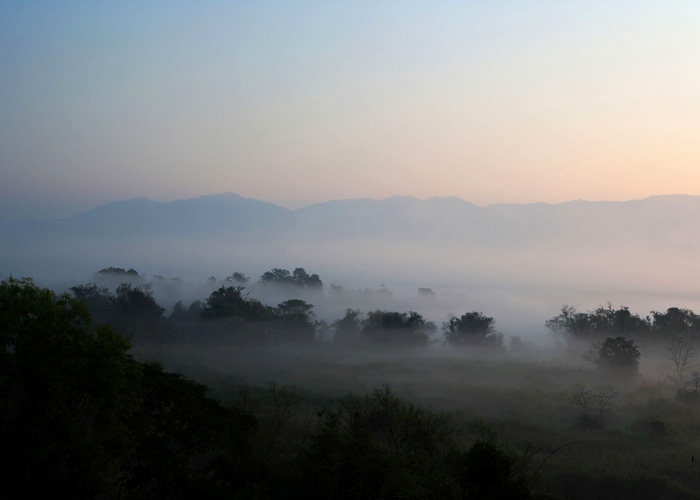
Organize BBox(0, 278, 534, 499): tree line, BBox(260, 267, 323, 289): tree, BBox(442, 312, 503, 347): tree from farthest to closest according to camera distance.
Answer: BBox(260, 267, 323, 289): tree < BBox(442, 312, 503, 347): tree < BBox(0, 278, 534, 499): tree line

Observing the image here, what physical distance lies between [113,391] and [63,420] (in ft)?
7.02

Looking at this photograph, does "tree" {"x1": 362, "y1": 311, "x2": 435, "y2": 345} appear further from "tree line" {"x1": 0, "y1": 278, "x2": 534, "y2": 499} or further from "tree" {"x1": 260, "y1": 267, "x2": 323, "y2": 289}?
"tree" {"x1": 260, "y1": 267, "x2": 323, "y2": 289}

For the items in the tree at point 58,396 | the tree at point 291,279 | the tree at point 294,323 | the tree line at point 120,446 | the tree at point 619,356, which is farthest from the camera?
the tree at point 291,279

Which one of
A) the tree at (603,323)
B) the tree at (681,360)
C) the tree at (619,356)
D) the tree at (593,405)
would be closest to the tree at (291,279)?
the tree at (603,323)

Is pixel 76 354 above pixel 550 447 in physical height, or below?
above

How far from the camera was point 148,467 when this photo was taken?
2075cm

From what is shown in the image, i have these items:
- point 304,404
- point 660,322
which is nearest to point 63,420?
point 304,404

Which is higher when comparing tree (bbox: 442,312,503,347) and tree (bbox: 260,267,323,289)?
tree (bbox: 260,267,323,289)

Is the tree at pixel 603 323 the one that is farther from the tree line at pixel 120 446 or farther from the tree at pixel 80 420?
the tree at pixel 80 420

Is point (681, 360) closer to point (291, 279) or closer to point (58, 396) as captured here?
point (58, 396)

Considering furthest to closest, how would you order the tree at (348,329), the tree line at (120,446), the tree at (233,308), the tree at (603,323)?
the tree at (348,329) → the tree at (233,308) → the tree at (603,323) → the tree line at (120,446)

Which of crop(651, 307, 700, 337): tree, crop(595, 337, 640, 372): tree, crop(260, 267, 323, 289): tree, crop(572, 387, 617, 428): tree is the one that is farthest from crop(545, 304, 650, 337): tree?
crop(260, 267, 323, 289): tree

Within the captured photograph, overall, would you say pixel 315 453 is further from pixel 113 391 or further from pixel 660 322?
pixel 660 322

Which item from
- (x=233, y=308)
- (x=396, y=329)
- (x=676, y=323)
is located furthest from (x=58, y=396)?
(x=676, y=323)
